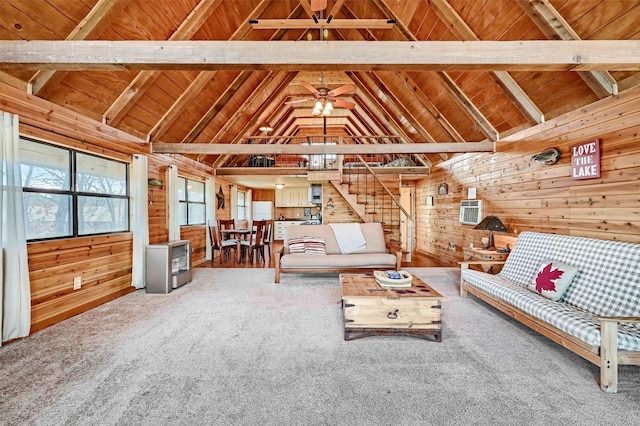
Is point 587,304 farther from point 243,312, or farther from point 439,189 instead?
point 439,189

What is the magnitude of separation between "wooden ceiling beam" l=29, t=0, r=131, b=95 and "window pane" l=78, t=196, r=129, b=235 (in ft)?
4.30

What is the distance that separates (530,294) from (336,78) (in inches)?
258

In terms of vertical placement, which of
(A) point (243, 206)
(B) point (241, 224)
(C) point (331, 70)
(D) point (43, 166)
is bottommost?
(B) point (241, 224)

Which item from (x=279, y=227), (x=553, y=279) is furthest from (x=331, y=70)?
(x=279, y=227)

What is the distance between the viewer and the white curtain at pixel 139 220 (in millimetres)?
4141

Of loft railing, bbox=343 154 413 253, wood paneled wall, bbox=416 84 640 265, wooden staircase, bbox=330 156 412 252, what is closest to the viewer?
wood paneled wall, bbox=416 84 640 265

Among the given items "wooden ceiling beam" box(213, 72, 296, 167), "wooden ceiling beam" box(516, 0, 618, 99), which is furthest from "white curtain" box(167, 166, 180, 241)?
"wooden ceiling beam" box(516, 0, 618, 99)

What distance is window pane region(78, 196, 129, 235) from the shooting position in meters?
3.48

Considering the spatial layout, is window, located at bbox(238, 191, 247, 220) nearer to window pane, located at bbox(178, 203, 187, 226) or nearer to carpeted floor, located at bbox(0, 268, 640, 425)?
window pane, located at bbox(178, 203, 187, 226)

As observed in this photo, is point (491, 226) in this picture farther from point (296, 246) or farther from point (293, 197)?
point (293, 197)

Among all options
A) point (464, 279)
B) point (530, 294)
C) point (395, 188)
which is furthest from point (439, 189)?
point (530, 294)

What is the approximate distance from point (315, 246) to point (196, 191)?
3746mm

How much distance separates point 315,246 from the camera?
477cm

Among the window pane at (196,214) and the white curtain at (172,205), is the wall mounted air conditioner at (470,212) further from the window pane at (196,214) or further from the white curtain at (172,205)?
the window pane at (196,214)
